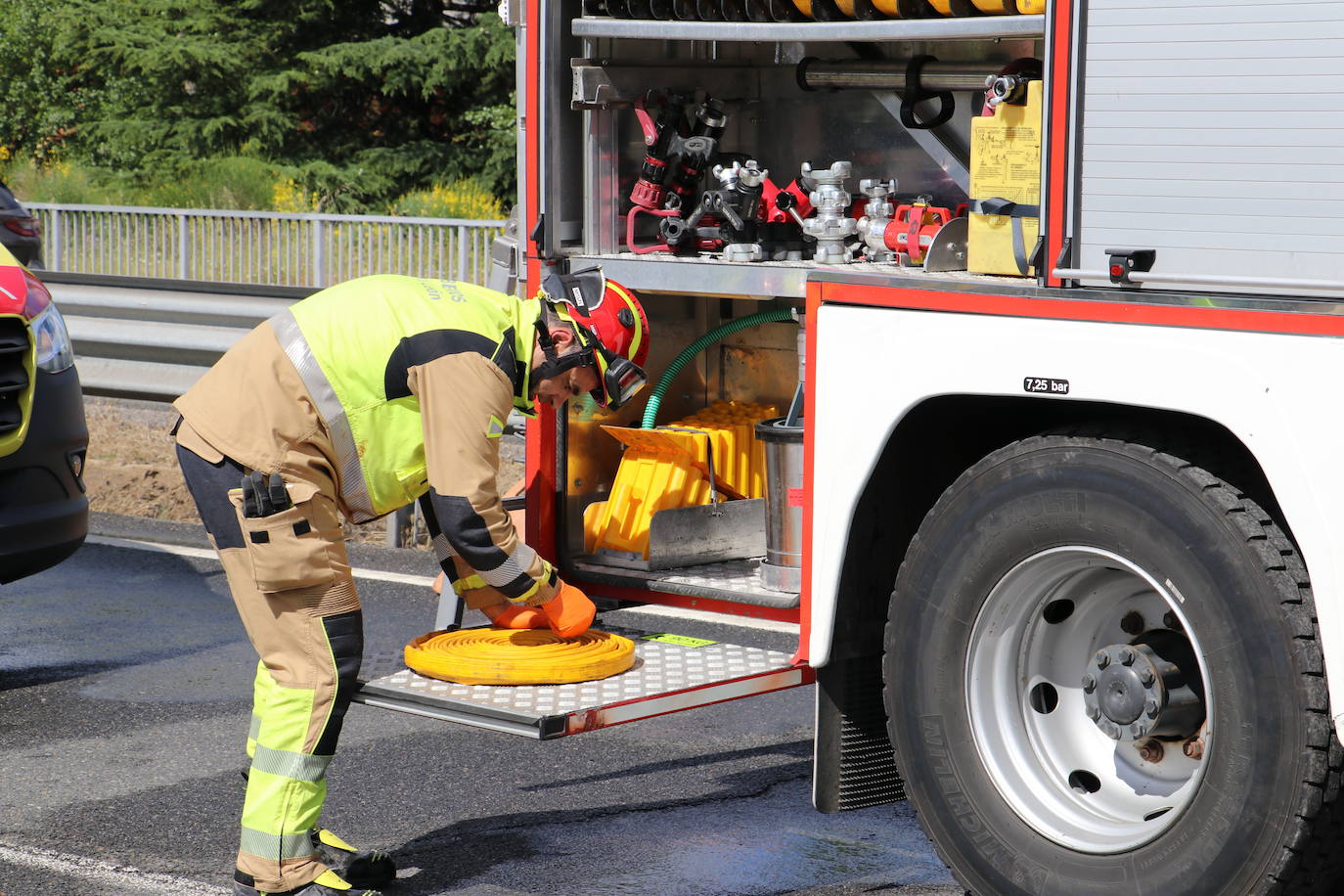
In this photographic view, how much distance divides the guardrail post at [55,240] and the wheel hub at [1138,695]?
1348 cm

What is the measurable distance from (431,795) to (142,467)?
5.29 metres

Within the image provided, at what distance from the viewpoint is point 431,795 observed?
510 centimetres

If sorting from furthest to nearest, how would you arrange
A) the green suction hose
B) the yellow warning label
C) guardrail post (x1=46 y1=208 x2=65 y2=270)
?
guardrail post (x1=46 y1=208 x2=65 y2=270) → the green suction hose → the yellow warning label

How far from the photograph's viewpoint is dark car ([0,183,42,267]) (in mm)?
8328

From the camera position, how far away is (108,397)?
34.9 feet

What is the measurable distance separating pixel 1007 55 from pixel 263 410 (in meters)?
2.57

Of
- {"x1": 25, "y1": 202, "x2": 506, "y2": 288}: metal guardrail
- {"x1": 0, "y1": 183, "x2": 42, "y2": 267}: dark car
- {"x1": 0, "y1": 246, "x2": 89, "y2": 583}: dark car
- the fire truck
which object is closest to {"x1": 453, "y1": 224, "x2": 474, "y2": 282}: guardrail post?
{"x1": 25, "y1": 202, "x2": 506, "y2": 288}: metal guardrail

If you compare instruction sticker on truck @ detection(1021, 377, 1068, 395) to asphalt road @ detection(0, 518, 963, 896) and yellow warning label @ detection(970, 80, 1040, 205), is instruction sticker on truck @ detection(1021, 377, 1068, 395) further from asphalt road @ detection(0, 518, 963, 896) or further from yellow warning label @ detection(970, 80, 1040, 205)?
asphalt road @ detection(0, 518, 963, 896)

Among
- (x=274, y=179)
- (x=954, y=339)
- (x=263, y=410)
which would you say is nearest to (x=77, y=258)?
(x=274, y=179)

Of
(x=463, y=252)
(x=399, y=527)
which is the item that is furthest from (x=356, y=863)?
(x=463, y=252)

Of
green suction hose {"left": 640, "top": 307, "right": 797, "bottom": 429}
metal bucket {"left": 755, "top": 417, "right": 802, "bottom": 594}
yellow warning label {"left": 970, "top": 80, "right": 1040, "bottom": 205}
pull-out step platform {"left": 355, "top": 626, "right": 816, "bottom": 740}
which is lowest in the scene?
pull-out step platform {"left": 355, "top": 626, "right": 816, "bottom": 740}

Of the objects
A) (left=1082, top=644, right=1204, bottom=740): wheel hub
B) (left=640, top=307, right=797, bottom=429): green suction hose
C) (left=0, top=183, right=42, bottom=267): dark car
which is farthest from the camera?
(left=0, top=183, right=42, bottom=267): dark car

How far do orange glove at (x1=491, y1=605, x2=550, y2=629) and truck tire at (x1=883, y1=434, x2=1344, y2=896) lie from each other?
111 cm

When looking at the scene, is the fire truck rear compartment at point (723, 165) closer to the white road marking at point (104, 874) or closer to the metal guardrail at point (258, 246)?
the white road marking at point (104, 874)
